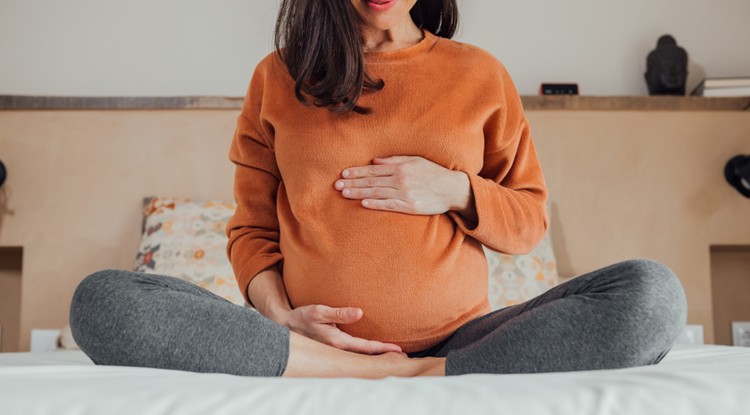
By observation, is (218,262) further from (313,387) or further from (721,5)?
(721,5)

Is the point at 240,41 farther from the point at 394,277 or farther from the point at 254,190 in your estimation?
the point at 394,277

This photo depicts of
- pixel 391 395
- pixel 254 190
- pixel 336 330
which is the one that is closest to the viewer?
pixel 391 395

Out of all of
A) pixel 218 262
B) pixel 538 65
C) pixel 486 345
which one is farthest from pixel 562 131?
pixel 486 345

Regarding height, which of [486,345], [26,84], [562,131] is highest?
[26,84]

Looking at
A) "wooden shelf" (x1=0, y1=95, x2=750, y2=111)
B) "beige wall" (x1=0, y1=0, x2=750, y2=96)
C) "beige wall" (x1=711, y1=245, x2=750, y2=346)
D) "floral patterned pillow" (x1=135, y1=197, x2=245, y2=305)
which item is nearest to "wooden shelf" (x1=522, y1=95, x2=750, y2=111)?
"wooden shelf" (x1=0, y1=95, x2=750, y2=111)

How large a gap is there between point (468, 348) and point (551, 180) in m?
1.59

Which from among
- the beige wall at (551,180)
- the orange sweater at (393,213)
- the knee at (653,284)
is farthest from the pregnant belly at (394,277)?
the beige wall at (551,180)

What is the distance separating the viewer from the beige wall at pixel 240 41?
2480mm

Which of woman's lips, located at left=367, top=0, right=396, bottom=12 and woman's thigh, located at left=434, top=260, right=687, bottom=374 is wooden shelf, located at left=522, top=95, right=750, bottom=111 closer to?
woman's lips, located at left=367, top=0, right=396, bottom=12

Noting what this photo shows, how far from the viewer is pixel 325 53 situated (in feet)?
3.92

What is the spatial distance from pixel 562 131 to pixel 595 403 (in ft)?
6.30

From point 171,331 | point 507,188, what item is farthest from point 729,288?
point 171,331

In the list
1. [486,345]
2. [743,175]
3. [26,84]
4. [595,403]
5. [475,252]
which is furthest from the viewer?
[26,84]

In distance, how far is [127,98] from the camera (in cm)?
239
